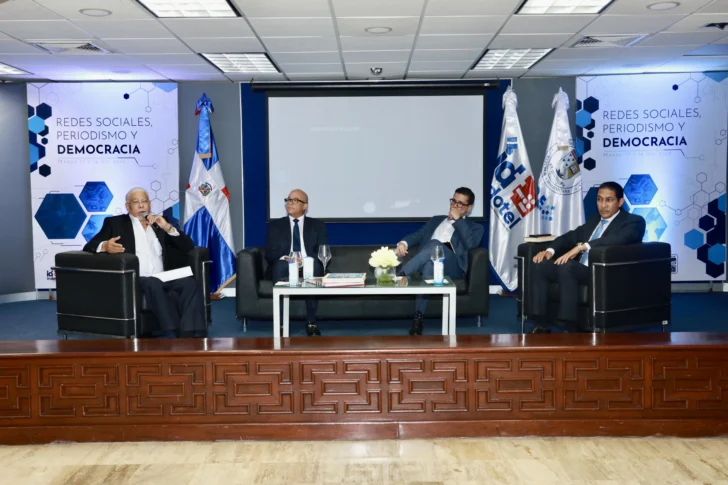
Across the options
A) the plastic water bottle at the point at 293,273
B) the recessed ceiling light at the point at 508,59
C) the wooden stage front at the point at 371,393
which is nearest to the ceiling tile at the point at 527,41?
the recessed ceiling light at the point at 508,59

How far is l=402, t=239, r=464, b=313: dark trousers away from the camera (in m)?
5.76

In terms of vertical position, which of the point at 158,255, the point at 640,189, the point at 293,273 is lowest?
the point at 293,273

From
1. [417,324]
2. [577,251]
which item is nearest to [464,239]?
[417,324]

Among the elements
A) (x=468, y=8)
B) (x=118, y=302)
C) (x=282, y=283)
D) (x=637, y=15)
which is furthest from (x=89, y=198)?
(x=637, y=15)

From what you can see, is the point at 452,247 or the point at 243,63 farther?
the point at 243,63

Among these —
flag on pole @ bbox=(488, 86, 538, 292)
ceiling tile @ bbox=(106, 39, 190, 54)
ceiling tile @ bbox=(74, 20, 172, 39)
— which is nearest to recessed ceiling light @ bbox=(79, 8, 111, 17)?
ceiling tile @ bbox=(74, 20, 172, 39)

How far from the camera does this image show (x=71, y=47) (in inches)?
239

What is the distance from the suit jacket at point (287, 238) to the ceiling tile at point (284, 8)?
5.57 feet

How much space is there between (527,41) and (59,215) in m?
5.21

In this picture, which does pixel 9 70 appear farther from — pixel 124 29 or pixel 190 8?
pixel 190 8

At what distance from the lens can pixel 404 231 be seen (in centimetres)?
808

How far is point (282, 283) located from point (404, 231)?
10.4 ft

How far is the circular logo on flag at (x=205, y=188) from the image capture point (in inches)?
307

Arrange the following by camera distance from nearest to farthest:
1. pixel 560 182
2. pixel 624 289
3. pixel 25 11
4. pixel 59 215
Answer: pixel 25 11, pixel 624 289, pixel 560 182, pixel 59 215
